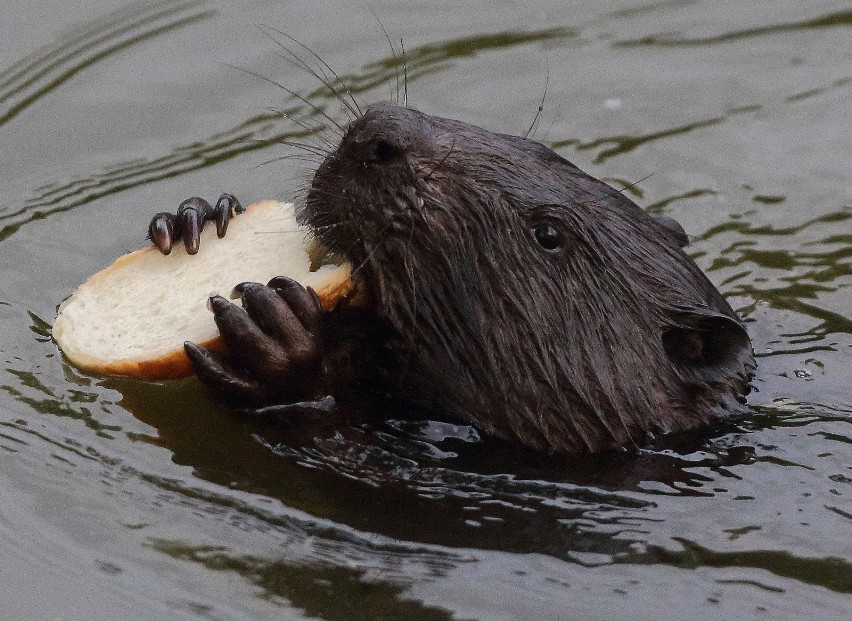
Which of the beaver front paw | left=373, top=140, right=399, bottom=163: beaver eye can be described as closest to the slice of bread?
the beaver front paw

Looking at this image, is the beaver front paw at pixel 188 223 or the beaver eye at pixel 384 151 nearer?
the beaver eye at pixel 384 151

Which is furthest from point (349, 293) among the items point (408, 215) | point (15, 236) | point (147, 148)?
point (147, 148)

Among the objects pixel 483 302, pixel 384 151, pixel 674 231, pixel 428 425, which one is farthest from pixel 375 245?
pixel 674 231

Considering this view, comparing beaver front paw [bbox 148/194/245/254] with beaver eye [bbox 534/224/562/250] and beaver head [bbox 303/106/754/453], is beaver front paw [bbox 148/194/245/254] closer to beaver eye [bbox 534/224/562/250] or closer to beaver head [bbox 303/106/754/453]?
beaver head [bbox 303/106/754/453]

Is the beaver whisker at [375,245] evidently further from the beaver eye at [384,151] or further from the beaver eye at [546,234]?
the beaver eye at [546,234]

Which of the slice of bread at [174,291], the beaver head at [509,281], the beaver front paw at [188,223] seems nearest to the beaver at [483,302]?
the beaver head at [509,281]

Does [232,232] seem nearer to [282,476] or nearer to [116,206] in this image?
[282,476]
